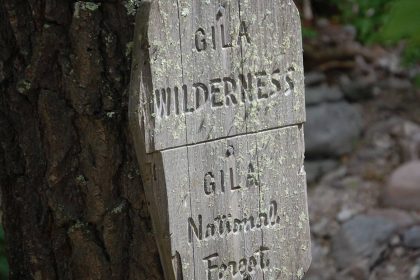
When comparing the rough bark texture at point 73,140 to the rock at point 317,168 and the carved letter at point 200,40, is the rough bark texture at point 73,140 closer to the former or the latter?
the carved letter at point 200,40

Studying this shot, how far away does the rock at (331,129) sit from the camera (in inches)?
233

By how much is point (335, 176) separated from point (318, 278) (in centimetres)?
118

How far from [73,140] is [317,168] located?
3.47 metres

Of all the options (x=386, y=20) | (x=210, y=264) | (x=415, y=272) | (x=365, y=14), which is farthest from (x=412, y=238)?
(x=210, y=264)

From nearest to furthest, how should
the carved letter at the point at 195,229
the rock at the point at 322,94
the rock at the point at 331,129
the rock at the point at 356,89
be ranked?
the carved letter at the point at 195,229, the rock at the point at 331,129, the rock at the point at 322,94, the rock at the point at 356,89

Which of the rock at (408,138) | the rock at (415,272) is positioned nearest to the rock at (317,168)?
the rock at (408,138)

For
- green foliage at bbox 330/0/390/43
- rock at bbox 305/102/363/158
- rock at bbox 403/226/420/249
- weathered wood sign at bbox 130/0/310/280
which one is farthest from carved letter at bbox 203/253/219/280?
green foliage at bbox 330/0/390/43

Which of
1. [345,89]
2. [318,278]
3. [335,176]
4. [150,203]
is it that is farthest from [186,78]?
[345,89]

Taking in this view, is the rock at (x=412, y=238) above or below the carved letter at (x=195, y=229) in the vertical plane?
below

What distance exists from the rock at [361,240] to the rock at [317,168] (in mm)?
704

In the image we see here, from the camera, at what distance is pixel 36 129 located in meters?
2.60

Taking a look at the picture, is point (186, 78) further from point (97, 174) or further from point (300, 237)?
point (300, 237)

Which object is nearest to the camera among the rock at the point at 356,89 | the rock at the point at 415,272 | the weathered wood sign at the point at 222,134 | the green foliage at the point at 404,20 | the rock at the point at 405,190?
the weathered wood sign at the point at 222,134

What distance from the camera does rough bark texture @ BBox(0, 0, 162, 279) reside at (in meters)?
2.49
